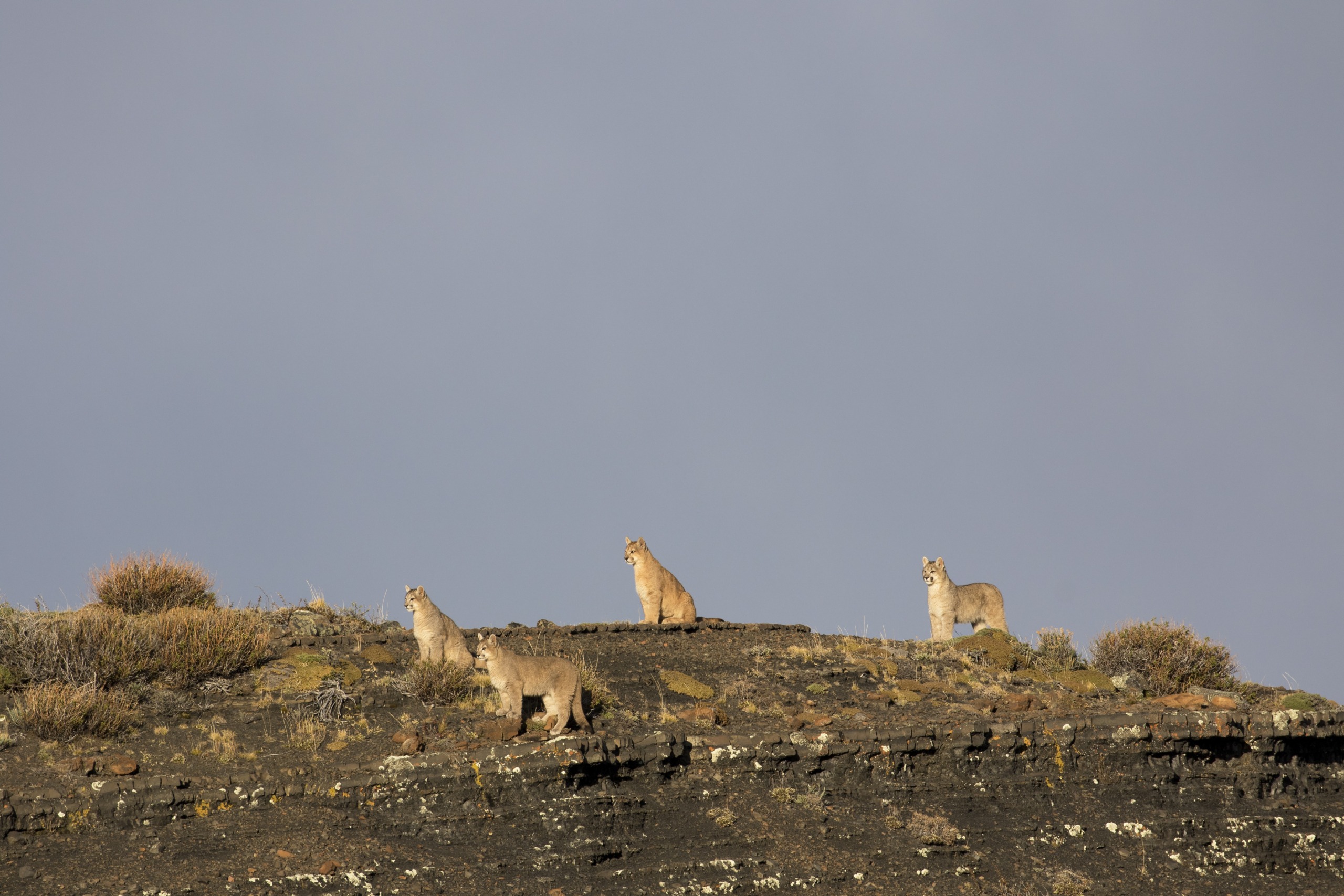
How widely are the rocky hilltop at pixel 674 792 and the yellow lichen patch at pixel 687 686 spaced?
0.06m

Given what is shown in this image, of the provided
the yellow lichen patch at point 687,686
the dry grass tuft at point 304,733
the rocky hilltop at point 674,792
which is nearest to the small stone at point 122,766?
the rocky hilltop at point 674,792

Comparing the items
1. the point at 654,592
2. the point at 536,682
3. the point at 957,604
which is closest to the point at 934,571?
the point at 957,604

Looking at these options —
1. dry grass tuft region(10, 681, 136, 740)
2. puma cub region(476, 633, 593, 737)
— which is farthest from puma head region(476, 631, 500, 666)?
dry grass tuft region(10, 681, 136, 740)

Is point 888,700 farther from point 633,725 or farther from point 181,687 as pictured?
point 181,687

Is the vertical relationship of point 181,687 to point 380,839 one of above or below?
above

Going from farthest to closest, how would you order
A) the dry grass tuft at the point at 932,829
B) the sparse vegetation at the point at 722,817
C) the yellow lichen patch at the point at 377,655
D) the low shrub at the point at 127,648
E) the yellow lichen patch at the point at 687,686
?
the yellow lichen patch at the point at 377,655 < the yellow lichen patch at the point at 687,686 < the low shrub at the point at 127,648 < the dry grass tuft at the point at 932,829 < the sparse vegetation at the point at 722,817

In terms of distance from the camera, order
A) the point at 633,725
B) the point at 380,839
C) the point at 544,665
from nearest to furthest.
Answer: the point at 380,839
the point at 544,665
the point at 633,725

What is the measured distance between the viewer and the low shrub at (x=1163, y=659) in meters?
21.9

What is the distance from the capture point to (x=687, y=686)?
19.6m

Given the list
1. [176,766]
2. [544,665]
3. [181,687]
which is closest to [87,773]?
[176,766]

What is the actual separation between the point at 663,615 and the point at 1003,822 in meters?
9.82

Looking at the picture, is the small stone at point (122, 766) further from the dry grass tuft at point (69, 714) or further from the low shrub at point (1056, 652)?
the low shrub at point (1056, 652)

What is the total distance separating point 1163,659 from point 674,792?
1130cm

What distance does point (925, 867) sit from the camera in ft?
50.8
